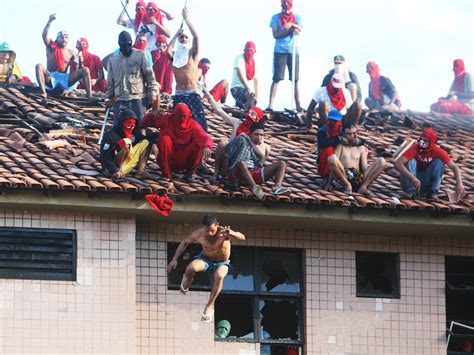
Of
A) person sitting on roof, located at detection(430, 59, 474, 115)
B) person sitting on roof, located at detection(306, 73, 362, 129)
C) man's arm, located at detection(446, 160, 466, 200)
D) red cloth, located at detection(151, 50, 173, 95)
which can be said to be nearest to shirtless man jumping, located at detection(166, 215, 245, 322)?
man's arm, located at detection(446, 160, 466, 200)

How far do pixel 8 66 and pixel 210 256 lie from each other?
11.4 meters

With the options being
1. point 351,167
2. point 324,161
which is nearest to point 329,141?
point 324,161

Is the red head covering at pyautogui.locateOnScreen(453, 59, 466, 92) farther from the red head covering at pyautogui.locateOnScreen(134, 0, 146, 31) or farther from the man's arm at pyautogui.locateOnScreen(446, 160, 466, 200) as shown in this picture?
the man's arm at pyautogui.locateOnScreen(446, 160, 466, 200)

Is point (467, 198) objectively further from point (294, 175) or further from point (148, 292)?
point (148, 292)

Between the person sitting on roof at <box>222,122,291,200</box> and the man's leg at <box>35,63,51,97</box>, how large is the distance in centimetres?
725

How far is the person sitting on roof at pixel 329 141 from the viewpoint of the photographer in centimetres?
3469

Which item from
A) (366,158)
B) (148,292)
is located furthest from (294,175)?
(148,292)

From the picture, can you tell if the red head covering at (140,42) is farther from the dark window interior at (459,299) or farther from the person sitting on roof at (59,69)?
the dark window interior at (459,299)

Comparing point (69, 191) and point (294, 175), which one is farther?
point (294, 175)

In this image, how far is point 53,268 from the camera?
107 ft

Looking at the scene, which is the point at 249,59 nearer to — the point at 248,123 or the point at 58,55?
the point at 58,55

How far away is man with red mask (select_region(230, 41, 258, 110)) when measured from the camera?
42.0m

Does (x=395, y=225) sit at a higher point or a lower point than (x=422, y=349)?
higher

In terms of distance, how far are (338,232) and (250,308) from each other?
1.98m
